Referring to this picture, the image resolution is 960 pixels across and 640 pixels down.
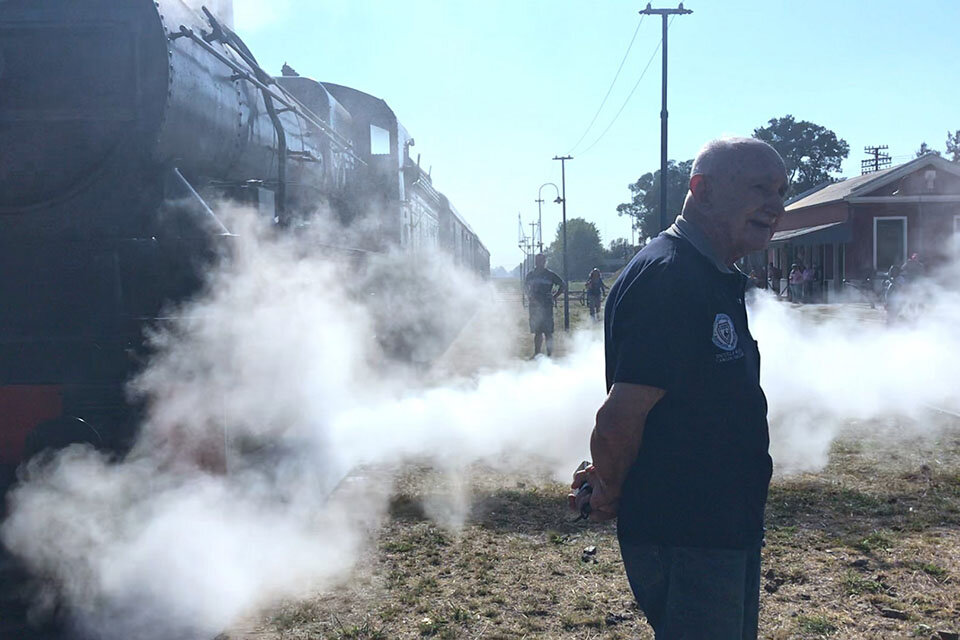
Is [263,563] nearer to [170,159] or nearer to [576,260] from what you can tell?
[170,159]

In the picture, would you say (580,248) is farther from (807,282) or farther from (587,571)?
(587,571)

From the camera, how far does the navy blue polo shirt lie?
2.17 metres

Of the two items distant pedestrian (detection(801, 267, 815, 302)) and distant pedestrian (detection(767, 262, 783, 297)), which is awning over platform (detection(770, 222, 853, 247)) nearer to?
distant pedestrian (detection(801, 267, 815, 302))

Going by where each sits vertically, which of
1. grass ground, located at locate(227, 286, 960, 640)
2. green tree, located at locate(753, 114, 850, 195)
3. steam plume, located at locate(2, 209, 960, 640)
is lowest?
grass ground, located at locate(227, 286, 960, 640)

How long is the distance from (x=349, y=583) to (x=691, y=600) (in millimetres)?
2345

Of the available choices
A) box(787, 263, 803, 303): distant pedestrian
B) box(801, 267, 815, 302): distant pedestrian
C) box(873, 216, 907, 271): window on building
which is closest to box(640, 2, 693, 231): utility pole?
box(787, 263, 803, 303): distant pedestrian

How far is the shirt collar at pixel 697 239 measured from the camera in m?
2.34

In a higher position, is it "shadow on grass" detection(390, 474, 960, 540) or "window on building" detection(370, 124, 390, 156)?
"window on building" detection(370, 124, 390, 156)

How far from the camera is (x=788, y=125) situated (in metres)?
79.4

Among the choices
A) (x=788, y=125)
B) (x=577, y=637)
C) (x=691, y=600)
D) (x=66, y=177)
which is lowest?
(x=577, y=637)

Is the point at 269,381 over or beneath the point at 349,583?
over

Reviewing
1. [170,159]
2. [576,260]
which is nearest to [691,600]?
[170,159]

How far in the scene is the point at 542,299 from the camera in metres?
13.3

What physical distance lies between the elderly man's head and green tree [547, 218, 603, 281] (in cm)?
8205
